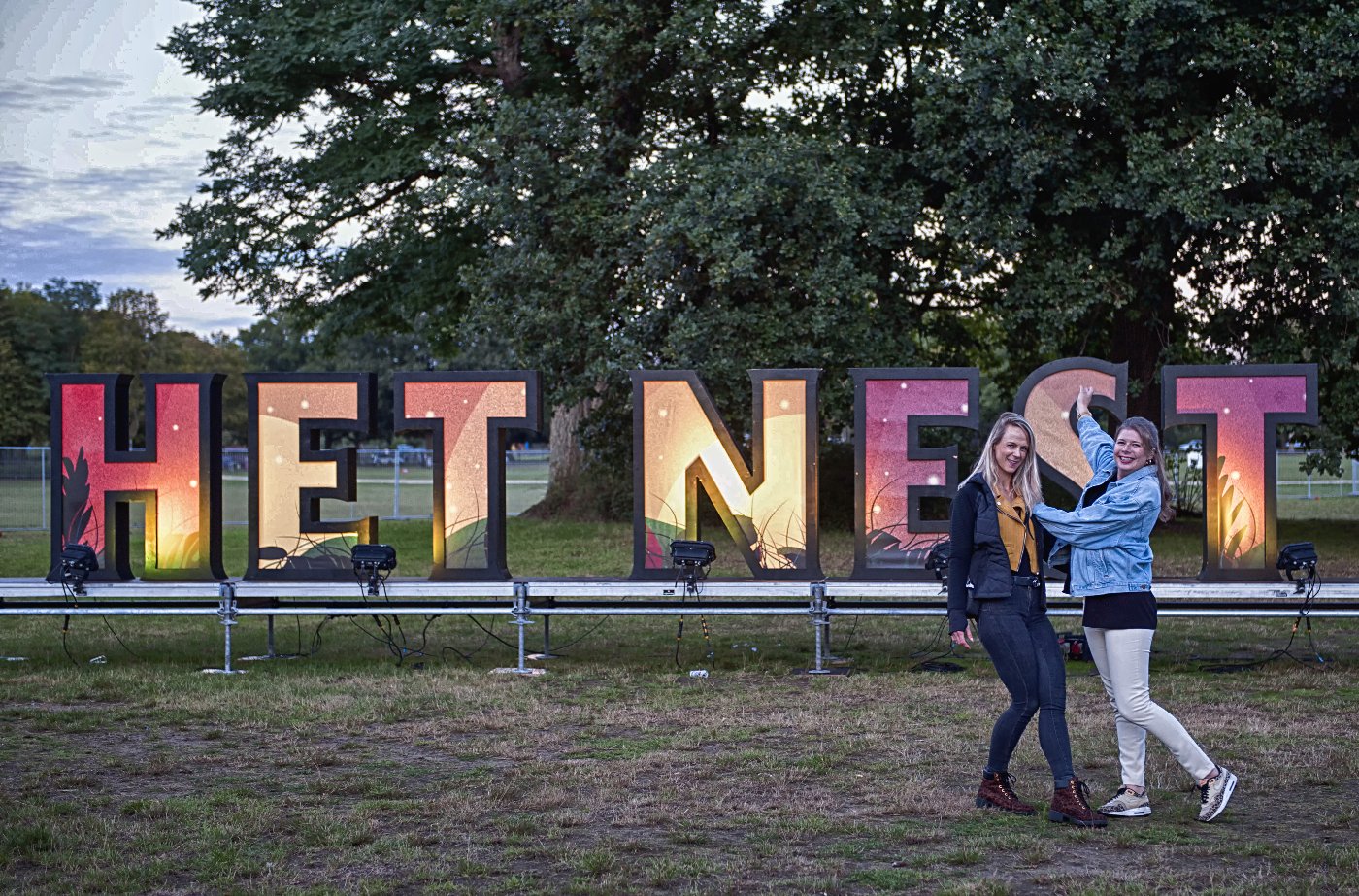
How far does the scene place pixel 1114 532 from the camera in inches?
295

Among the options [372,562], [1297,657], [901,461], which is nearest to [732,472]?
[901,461]

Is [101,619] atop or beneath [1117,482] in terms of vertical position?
beneath

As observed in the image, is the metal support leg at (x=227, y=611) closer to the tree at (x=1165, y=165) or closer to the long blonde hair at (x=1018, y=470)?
the long blonde hair at (x=1018, y=470)

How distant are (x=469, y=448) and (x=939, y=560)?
4211 mm

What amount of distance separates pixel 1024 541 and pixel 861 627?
29.4 ft

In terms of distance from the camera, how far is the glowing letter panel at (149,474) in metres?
13.5

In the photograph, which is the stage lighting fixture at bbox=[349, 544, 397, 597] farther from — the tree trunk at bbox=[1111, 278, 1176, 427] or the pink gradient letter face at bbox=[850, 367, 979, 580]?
the tree trunk at bbox=[1111, 278, 1176, 427]

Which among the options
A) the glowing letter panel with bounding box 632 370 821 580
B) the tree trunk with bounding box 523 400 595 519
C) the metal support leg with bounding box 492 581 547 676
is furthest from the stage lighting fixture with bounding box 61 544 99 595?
the tree trunk with bounding box 523 400 595 519

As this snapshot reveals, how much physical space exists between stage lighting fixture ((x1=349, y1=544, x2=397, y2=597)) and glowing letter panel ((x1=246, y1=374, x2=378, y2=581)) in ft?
1.62

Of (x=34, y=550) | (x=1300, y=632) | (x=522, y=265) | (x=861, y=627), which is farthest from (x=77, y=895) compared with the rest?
(x=34, y=550)

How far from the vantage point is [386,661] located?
1390 centimetres

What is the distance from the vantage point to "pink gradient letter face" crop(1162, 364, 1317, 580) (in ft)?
41.3

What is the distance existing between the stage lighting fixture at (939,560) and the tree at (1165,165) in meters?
12.1

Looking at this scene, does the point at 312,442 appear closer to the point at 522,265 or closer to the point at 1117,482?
the point at 1117,482
